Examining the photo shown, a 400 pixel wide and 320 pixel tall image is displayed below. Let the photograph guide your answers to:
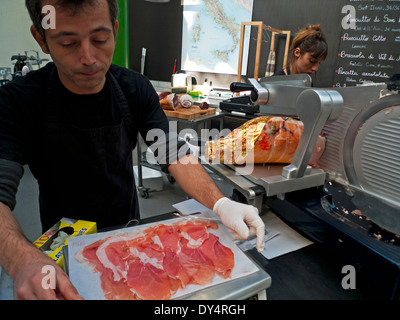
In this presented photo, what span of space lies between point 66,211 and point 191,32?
474cm

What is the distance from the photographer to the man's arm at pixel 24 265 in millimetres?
707

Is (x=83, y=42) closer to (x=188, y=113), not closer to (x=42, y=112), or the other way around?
(x=42, y=112)

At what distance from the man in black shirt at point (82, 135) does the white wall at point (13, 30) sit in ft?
15.4

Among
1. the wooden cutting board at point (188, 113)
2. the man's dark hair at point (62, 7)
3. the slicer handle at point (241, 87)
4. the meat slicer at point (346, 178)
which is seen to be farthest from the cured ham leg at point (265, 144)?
the wooden cutting board at point (188, 113)

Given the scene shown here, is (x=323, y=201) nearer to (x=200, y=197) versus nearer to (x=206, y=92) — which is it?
(x=200, y=197)

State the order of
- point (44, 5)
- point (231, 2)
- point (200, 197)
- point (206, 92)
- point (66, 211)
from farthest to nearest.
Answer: point (206, 92) → point (231, 2) → point (66, 211) → point (200, 197) → point (44, 5)

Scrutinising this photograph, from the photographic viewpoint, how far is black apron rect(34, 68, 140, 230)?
1288 millimetres

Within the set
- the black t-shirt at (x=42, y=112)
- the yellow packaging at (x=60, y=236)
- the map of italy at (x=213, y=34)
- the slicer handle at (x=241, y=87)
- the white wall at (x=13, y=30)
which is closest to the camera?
the yellow packaging at (x=60, y=236)

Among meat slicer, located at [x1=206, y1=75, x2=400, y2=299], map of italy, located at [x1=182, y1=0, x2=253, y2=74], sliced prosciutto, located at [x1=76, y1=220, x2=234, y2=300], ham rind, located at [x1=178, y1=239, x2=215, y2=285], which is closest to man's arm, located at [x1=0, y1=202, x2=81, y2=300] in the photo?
sliced prosciutto, located at [x1=76, y1=220, x2=234, y2=300]

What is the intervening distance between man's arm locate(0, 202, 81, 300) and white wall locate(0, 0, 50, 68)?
5.26 meters

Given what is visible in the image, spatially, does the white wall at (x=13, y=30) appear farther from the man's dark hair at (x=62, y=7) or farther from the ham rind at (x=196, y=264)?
the ham rind at (x=196, y=264)
